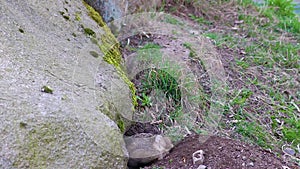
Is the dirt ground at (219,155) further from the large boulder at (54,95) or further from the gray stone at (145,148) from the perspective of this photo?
the large boulder at (54,95)

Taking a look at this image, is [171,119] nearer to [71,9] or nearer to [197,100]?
[197,100]

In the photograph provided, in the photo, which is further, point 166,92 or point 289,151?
point 166,92

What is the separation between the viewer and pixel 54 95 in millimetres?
1764

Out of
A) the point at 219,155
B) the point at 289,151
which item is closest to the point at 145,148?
the point at 219,155

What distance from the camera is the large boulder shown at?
5.20 feet

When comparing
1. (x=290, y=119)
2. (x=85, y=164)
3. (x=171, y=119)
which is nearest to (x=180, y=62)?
(x=171, y=119)

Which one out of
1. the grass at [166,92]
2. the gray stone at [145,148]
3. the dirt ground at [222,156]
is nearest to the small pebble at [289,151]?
the dirt ground at [222,156]

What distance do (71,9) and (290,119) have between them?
158 cm

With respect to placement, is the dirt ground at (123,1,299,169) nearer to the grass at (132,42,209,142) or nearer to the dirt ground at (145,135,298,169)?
the dirt ground at (145,135,298,169)

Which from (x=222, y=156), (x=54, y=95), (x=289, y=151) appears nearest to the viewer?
(x=54, y=95)

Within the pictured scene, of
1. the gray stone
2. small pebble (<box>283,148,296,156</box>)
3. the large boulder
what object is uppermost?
the large boulder

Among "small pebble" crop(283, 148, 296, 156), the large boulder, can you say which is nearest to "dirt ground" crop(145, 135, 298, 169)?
"small pebble" crop(283, 148, 296, 156)

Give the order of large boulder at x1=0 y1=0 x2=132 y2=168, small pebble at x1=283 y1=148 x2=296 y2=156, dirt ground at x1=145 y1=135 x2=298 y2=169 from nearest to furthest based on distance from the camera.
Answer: large boulder at x1=0 y1=0 x2=132 y2=168
dirt ground at x1=145 y1=135 x2=298 y2=169
small pebble at x1=283 y1=148 x2=296 y2=156

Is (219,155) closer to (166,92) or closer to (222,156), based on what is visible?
(222,156)
